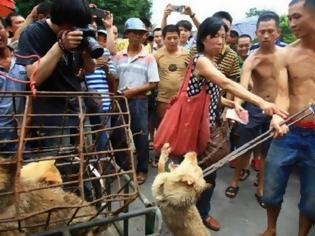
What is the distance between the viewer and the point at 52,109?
2.56 metres

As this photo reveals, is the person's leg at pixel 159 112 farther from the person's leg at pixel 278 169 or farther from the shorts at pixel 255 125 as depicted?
the person's leg at pixel 278 169

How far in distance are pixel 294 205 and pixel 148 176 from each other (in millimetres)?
1770

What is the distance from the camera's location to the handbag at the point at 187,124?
10.3 ft

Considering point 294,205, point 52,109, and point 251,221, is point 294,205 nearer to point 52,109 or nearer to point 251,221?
point 251,221

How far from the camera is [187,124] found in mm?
3148

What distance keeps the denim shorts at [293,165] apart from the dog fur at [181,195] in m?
0.87

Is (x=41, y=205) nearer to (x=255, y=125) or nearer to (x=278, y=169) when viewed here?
(x=278, y=169)

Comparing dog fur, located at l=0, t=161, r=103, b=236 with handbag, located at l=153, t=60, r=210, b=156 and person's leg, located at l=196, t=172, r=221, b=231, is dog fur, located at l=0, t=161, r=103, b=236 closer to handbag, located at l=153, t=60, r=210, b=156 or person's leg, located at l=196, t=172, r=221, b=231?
handbag, located at l=153, t=60, r=210, b=156

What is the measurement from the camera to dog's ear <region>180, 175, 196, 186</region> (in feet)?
8.09

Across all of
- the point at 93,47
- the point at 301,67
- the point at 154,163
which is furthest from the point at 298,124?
the point at 154,163

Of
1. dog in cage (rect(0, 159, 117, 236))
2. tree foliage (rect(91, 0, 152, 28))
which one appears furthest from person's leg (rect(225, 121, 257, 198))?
tree foliage (rect(91, 0, 152, 28))

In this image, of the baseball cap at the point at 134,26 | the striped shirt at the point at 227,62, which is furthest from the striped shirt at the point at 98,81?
the striped shirt at the point at 227,62

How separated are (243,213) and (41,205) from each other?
277 centimetres

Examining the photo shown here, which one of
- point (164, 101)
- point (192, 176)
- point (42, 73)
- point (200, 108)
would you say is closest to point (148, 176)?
point (164, 101)
